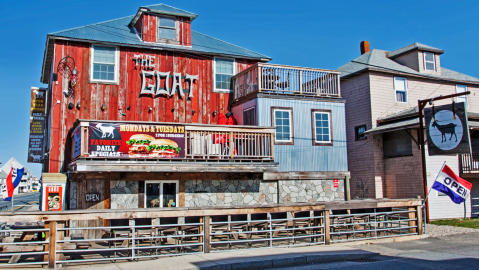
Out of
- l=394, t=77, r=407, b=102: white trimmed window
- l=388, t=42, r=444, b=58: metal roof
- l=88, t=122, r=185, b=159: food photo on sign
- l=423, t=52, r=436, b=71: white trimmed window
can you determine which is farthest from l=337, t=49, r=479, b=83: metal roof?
l=88, t=122, r=185, b=159: food photo on sign

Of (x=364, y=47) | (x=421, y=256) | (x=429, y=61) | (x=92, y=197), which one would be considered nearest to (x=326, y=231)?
(x=421, y=256)

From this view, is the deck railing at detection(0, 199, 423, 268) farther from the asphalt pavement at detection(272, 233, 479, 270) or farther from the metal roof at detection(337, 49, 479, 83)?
the metal roof at detection(337, 49, 479, 83)

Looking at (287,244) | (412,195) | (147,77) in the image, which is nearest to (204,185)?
(287,244)

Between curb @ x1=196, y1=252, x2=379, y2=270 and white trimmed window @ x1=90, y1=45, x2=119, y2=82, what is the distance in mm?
10362

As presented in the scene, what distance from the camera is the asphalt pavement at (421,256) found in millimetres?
9133

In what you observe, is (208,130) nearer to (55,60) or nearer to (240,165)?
(240,165)

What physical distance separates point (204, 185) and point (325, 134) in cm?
587

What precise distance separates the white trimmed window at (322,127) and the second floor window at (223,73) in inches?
166

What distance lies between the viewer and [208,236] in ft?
34.2

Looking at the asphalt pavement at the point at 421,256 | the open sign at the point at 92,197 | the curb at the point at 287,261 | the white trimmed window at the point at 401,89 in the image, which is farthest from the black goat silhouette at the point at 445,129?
the open sign at the point at 92,197

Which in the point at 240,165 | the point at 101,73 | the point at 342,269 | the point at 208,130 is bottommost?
the point at 342,269

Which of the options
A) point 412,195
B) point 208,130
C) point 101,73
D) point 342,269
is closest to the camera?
point 342,269

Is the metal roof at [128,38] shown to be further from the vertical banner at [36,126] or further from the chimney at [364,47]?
the chimney at [364,47]

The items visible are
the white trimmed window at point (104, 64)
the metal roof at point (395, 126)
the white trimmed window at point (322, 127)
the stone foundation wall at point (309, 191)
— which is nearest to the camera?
the stone foundation wall at point (309, 191)
